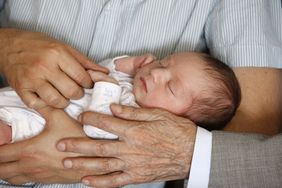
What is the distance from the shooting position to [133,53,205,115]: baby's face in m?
1.16

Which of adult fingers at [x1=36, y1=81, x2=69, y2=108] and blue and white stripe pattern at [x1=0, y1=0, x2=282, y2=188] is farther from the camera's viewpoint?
blue and white stripe pattern at [x1=0, y1=0, x2=282, y2=188]

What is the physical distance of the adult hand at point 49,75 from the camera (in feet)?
3.59

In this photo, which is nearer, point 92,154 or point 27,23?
point 92,154

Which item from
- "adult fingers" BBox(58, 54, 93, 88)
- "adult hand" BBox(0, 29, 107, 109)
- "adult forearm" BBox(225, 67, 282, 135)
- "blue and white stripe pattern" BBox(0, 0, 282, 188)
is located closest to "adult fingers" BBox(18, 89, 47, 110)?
"adult hand" BBox(0, 29, 107, 109)

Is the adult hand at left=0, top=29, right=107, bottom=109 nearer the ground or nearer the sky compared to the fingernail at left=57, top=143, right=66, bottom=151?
nearer the sky

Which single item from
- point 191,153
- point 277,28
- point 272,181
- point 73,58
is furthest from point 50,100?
point 277,28

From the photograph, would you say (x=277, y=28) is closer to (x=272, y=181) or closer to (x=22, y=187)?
(x=272, y=181)

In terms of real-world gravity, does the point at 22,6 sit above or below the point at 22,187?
above

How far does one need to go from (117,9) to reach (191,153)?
2.06 ft

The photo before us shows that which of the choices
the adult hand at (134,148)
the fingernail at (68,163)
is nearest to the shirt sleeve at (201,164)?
the adult hand at (134,148)

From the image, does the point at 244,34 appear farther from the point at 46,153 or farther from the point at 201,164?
the point at 46,153

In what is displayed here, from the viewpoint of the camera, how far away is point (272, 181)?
1.02 meters

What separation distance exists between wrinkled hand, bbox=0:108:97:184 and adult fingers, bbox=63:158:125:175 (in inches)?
1.7

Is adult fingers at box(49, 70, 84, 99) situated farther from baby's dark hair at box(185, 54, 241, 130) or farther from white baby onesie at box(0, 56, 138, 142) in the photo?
baby's dark hair at box(185, 54, 241, 130)
